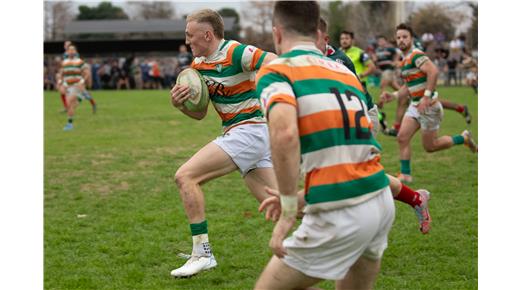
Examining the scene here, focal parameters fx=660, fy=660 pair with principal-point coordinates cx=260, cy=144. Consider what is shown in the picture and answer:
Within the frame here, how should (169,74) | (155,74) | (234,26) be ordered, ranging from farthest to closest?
(234,26) < (169,74) < (155,74)

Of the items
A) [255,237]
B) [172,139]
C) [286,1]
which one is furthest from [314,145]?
[172,139]

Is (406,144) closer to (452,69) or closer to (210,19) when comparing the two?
(210,19)

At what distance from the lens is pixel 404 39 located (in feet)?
30.4

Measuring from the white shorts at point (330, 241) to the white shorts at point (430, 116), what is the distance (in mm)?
6245

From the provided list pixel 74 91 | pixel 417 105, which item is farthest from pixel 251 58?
pixel 74 91

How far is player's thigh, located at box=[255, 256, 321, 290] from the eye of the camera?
3135 millimetres

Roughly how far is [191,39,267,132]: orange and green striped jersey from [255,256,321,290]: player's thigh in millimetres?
2411

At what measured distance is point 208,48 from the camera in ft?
17.7

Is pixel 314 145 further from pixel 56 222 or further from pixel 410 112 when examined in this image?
pixel 410 112

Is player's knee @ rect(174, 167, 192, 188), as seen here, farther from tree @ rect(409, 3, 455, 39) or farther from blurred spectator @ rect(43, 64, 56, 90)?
tree @ rect(409, 3, 455, 39)

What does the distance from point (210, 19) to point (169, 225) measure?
8.61 ft

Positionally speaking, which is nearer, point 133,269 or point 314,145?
point 314,145

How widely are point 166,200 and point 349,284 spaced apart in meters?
5.18

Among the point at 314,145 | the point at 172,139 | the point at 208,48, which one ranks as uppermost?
the point at 208,48
